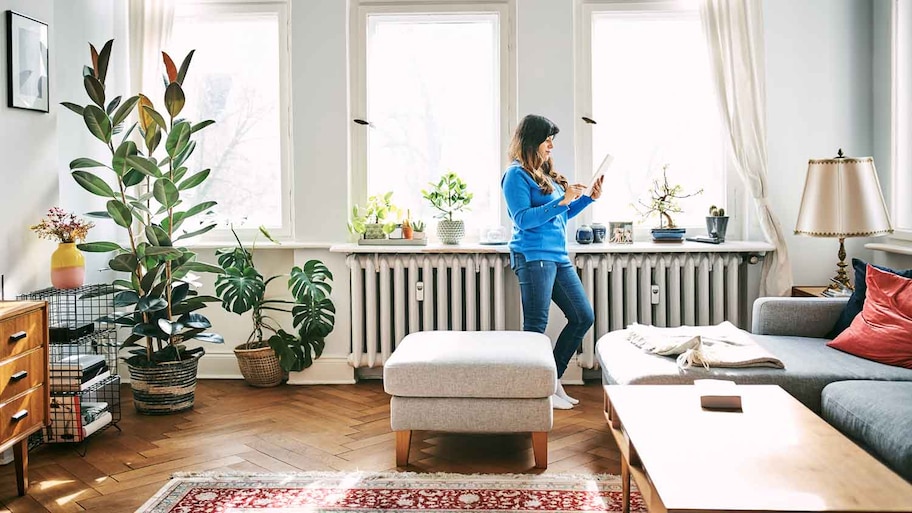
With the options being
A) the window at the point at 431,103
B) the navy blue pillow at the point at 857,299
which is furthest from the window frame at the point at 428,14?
the navy blue pillow at the point at 857,299

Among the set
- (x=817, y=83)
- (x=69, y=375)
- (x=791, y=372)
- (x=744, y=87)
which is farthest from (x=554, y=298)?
(x=69, y=375)

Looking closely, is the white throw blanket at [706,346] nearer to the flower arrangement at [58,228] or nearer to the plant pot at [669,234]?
the plant pot at [669,234]

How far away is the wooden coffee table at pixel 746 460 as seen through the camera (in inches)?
69.4

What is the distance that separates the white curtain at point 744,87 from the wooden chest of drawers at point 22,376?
359 centimetres

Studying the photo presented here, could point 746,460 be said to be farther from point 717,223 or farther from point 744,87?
point 744,87

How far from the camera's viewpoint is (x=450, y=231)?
4.45 meters

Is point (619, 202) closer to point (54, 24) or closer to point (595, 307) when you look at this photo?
point (595, 307)

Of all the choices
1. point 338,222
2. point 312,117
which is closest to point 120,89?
point 312,117

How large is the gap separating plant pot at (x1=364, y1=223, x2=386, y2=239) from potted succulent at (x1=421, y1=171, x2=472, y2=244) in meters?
0.32

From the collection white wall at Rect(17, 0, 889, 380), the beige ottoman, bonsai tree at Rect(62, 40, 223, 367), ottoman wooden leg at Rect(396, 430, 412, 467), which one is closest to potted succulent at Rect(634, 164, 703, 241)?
white wall at Rect(17, 0, 889, 380)

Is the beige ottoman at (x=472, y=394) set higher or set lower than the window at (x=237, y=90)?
lower

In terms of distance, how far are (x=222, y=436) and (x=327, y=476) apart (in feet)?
2.62

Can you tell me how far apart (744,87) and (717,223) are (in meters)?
0.78

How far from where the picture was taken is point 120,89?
4.59m
